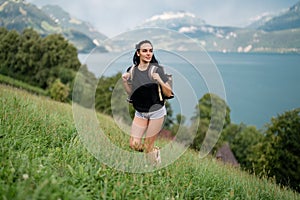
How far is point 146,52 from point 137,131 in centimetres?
149

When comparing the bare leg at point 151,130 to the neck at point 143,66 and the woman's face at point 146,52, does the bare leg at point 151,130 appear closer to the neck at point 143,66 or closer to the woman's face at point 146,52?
the neck at point 143,66

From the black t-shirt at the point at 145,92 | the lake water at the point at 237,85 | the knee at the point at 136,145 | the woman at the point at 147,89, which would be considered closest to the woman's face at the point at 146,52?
the woman at the point at 147,89

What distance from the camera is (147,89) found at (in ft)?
17.6

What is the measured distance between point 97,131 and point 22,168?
2511 millimetres

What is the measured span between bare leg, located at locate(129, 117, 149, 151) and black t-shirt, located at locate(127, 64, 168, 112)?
0.26m

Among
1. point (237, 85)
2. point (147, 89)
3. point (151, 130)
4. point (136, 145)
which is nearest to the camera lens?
point (147, 89)

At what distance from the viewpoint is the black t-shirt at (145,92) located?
5309 mm

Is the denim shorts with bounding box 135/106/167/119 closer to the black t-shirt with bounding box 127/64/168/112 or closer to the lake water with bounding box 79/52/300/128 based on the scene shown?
the black t-shirt with bounding box 127/64/168/112

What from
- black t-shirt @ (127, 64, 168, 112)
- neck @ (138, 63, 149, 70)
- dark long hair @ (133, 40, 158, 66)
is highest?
dark long hair @ (133, 40, 158, 66)

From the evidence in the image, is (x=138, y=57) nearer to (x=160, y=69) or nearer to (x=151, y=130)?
(x=160, y=69)

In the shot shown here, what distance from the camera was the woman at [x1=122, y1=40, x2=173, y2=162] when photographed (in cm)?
527

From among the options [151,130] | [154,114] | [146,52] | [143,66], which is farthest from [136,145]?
[146,52]

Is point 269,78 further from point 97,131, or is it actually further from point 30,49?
point 97,131

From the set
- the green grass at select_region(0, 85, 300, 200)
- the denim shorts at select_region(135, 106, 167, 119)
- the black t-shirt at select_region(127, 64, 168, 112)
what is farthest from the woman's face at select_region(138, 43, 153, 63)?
the green grass at select_region(0, 85, 300, 200)
